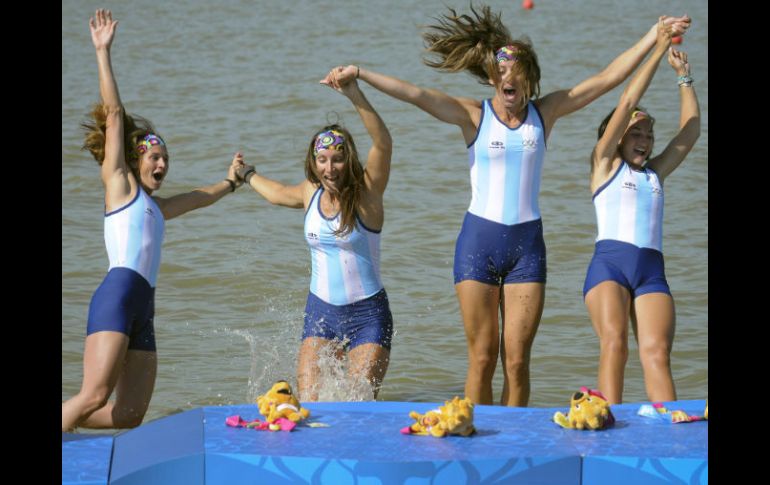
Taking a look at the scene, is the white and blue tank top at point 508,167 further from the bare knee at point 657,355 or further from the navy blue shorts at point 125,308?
the navy blue shorts at point 125,308

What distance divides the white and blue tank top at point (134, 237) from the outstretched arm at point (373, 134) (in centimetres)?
106

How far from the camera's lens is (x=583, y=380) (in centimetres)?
817

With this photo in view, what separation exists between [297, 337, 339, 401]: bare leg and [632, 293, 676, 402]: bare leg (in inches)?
58.2

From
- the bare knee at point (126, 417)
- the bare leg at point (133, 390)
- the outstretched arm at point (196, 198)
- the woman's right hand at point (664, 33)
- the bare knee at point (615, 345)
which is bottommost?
the bare knee at point (126, 417)

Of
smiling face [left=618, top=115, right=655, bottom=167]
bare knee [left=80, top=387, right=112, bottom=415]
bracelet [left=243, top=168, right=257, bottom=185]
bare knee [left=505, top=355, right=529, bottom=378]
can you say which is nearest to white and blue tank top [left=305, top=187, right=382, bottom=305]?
bracelet [left=243, top=168, right=257, bottom=185]

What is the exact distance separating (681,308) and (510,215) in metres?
4.11

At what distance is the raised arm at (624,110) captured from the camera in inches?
230

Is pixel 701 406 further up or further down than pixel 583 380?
further up

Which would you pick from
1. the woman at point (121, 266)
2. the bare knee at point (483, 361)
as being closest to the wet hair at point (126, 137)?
the woman at point (121, 266)

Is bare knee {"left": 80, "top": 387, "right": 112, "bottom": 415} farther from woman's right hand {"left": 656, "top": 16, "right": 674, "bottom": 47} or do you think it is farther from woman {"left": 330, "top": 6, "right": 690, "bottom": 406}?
woman's right hand {"left": 656, "top": 16, "right": 674, "bottom": 47}
